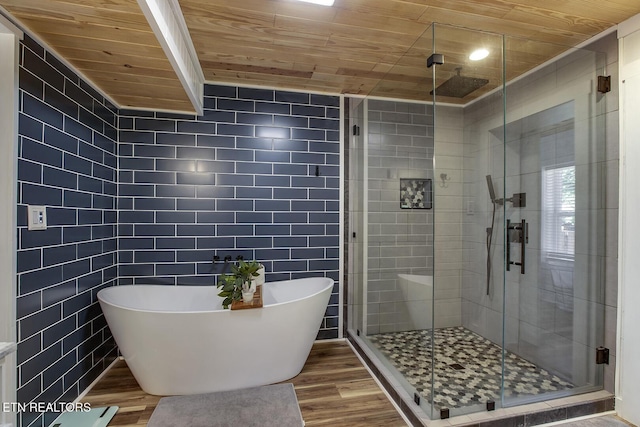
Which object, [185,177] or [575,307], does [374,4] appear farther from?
[575,307]

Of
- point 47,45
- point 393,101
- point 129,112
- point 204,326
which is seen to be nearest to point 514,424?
point 204,326

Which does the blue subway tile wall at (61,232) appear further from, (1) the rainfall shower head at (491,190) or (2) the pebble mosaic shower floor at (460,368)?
(1) the rainfall shower head at (491,190)

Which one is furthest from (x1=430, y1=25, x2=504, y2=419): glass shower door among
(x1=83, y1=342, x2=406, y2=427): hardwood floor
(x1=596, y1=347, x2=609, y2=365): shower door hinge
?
(x1=596, y1=347, x2=609, y2=365): shower door hinge

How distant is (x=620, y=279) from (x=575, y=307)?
1.12ft

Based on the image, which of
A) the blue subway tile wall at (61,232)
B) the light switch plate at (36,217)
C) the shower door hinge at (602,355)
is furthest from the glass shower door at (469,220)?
the light switch plate at (36,217)

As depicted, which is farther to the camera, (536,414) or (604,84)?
(604,84)

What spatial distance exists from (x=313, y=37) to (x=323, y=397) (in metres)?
2.52

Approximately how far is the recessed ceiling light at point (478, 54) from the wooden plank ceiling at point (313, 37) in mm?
33

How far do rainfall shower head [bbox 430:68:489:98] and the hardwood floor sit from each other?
7.25 feet

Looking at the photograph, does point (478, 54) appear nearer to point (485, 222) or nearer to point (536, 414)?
point (485, 222)

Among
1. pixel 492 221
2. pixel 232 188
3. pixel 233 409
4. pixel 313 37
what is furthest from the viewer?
pixel 232 188

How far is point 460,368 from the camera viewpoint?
2348 millimetres

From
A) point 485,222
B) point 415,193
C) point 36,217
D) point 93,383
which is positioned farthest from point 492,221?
point 93,383

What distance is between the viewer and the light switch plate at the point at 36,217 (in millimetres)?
1646
